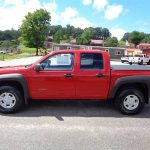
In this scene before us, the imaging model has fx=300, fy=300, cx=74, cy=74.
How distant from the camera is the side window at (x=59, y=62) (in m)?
7.55

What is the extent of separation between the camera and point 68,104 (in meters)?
8.48

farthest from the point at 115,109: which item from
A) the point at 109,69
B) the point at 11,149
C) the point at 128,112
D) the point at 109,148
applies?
the point at 11,149

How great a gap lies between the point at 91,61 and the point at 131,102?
146cm

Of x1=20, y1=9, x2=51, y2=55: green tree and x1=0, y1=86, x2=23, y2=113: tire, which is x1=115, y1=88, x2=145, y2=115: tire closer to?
x1=0, y1=86, x2=23, y2=113: tire

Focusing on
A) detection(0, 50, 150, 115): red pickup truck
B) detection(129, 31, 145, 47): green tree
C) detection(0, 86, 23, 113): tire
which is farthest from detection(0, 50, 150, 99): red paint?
detection(129, 31, 145, 47): green tree

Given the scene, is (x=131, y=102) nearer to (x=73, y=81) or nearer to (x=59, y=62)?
(x=73, y=81)

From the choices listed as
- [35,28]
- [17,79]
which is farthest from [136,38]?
[17,79]

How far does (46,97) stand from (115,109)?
76.3 inches

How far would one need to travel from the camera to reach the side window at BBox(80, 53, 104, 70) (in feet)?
24.9

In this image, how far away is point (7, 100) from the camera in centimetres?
741

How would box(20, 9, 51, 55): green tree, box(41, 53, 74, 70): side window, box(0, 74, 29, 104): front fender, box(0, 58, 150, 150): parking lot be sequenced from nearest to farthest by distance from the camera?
box(0, 58, 150, 150): parking lot
box(0, 74, 29, 104): front fender
box(41, 53, 74, 70): side window
box(20, 9, 51, 55): green tree

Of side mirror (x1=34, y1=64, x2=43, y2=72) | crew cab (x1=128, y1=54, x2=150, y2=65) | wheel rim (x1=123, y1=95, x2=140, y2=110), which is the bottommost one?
wheel rim (x1=123, y1=95, x2=140, y2=110)

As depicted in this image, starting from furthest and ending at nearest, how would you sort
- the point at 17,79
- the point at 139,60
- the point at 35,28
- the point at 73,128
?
the point at 35,28
the point at 139,60
the point at 17,79
the point at 73,128

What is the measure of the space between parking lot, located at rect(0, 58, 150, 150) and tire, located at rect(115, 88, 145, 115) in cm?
18
